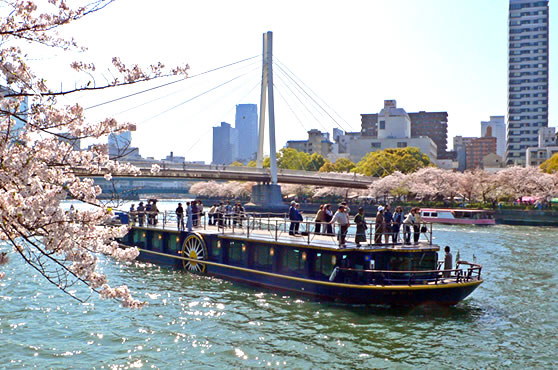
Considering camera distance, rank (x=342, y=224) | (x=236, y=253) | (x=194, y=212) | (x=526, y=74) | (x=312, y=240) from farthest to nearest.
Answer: (x=526, y=74) → (x=194, y=212) → (x=236, y=253) → (x=312, y=240) → (x=342, y=224)

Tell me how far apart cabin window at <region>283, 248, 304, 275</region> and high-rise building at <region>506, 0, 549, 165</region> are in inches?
5071

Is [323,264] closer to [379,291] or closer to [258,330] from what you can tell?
[379,291]

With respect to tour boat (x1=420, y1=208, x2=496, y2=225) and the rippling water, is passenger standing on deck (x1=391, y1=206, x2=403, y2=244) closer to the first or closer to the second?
the rippling water

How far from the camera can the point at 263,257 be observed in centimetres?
2183

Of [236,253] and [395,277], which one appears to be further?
[236,253]

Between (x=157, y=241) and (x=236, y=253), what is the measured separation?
723cm

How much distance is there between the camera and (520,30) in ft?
452

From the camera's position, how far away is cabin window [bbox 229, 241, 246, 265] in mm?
22875

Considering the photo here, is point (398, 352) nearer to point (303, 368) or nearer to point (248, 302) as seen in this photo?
point (303, 368)

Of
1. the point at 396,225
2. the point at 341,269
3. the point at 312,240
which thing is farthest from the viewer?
the point at 312,240

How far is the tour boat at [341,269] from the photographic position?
18000 millimetres

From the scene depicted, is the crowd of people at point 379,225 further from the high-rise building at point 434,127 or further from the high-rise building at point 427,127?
the high-rise building at point 434,127

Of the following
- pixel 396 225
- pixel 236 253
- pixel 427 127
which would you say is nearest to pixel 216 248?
pixel 236 253

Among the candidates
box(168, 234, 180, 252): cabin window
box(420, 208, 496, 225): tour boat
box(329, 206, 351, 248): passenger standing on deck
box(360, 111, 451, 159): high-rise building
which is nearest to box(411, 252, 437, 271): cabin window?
box(329, 206, 351, 248): passenger standing on deck
